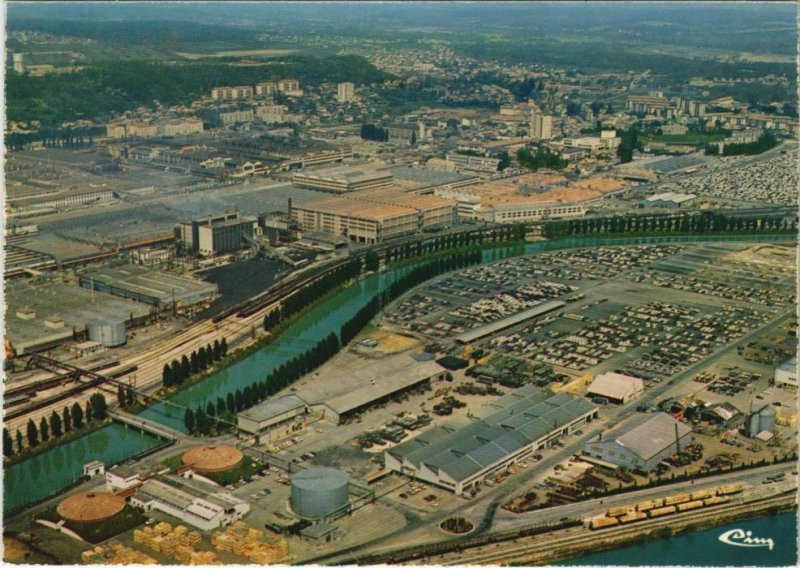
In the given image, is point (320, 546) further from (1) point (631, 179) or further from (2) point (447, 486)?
(1) point (631, 179)

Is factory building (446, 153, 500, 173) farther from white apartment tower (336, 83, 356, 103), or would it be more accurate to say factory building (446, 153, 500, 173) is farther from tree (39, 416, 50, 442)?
tree (39, 416, 50, 442)

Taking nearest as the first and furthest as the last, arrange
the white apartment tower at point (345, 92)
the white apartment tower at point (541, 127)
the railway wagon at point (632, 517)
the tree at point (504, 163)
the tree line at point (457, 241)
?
the railway wagon at point (632, 517) → the tree line at point (457, 241) → the tree at point (504, 163) → the white apartment tower at point (541, 127) → the white apartment tower at point (345, 92)

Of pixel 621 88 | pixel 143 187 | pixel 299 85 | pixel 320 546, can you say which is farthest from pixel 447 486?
pixel 621 88

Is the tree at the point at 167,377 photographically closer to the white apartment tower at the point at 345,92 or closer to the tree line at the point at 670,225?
the tree line at the point at 670,225

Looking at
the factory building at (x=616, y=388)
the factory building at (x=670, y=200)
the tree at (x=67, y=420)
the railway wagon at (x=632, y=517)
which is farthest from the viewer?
the factory building at (x=670, y=200)

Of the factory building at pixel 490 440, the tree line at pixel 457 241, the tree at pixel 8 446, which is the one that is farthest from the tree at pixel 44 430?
the tree line at pixel 457 241

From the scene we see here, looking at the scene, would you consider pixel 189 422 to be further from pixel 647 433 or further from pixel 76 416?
pixel 647 433

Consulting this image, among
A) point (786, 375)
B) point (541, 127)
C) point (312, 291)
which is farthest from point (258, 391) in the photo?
point (541, 127)
